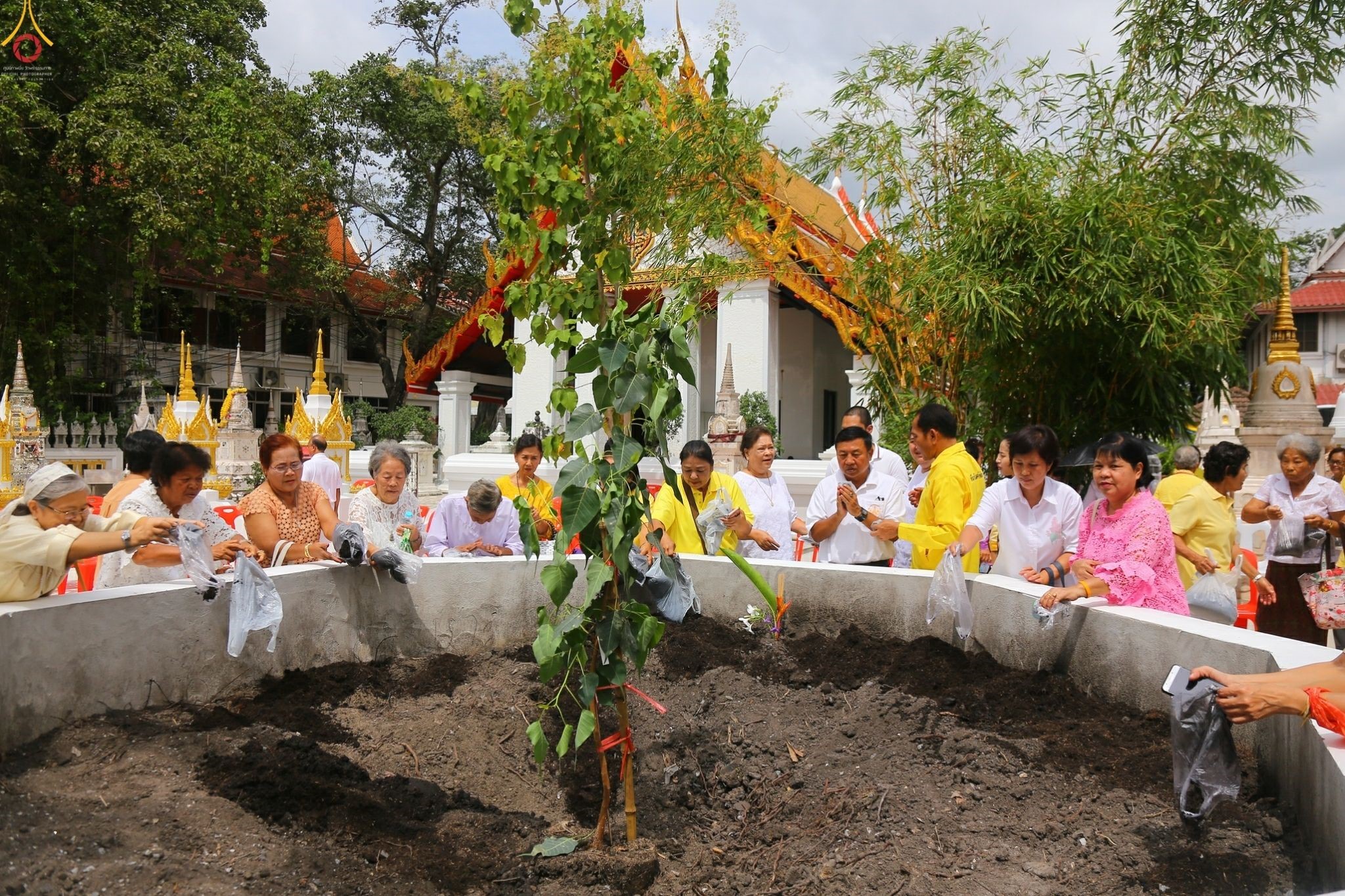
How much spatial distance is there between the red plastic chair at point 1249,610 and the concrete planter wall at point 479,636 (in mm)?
2230

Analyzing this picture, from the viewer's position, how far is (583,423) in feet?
8.58

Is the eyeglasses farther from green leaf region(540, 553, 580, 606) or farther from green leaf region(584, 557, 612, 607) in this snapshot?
green leaf region(584, 557, 612, 607)

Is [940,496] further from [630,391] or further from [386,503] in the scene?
[386,503]

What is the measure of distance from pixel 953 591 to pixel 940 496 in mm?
465

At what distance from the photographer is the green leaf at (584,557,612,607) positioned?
2582mm

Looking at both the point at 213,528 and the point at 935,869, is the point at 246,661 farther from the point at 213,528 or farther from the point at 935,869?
the point at 935,869

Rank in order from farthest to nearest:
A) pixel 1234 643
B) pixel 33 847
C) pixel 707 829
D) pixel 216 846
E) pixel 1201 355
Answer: pixel 1201 355 → pixel 707 829 → pixel 1234 643 → pixel 216 846 → pixel 33 847

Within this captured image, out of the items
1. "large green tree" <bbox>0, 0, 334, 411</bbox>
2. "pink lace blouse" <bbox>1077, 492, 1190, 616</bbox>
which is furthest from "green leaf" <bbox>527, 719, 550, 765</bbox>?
"large green tree" <bbox>0, 0, 334, 411</bbox>

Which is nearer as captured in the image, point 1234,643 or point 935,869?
point 935,869

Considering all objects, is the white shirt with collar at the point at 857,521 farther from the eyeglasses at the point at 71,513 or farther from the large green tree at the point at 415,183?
the large green tree at the point at 415,183

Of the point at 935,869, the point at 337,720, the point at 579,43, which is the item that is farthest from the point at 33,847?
the point at 579,43

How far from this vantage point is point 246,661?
3.69 metres

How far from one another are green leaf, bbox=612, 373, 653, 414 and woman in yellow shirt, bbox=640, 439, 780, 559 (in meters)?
2.05

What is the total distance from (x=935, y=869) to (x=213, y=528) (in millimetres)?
2759
